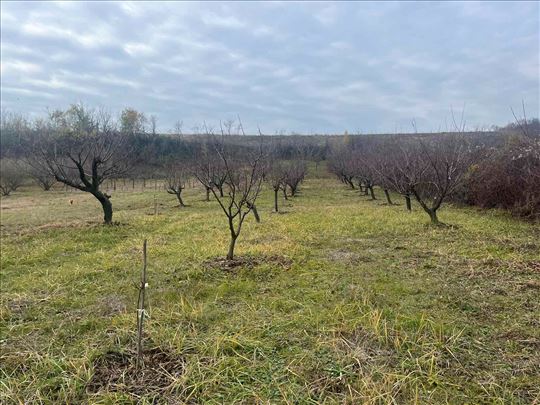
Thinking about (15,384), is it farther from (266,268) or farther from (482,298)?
(482,298)

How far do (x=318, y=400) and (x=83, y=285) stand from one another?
15.4 ft

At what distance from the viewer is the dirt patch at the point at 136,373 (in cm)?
314

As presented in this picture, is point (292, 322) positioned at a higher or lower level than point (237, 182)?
lower

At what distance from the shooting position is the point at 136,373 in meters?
3.35

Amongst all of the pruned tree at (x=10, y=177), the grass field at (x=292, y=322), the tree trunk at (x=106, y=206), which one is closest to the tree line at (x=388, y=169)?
the tree trunk at (x=106, y=206)

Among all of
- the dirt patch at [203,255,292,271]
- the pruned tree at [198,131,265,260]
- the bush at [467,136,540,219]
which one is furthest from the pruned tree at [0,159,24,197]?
the bush at [467,136,540,219]

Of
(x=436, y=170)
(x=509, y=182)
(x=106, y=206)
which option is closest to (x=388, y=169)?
(x=509, y=182)

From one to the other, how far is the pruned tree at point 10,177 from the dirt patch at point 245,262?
105 feet

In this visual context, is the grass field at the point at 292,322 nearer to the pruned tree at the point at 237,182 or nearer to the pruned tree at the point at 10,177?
the pruned tree at the point at 237,182

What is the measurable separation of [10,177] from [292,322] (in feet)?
120

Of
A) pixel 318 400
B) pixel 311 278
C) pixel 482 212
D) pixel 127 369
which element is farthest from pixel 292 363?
pixel 482 212

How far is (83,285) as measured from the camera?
6.26 meters

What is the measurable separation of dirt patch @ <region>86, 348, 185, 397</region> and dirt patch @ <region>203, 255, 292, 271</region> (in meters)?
3.14

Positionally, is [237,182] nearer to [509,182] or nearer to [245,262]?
[245,262]
